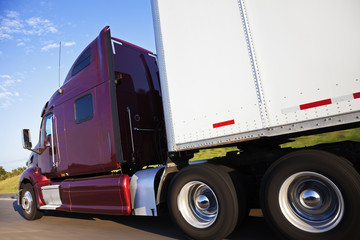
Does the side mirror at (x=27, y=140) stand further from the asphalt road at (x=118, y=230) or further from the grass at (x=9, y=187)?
the grass at (x=9, y=187)

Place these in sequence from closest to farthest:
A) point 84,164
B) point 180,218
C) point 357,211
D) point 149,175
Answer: point 357,211, point 180,218, point 149,175, point 84,164

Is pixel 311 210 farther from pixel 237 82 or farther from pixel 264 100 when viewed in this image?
pixel 237 82

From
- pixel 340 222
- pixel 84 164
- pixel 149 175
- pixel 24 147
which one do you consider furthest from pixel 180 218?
pixel 24 147

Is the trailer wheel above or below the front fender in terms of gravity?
below

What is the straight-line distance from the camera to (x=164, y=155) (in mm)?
5406

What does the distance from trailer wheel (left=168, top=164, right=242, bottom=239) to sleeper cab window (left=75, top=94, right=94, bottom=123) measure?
2395 mm

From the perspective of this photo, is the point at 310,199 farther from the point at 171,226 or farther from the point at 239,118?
the point at 171,226

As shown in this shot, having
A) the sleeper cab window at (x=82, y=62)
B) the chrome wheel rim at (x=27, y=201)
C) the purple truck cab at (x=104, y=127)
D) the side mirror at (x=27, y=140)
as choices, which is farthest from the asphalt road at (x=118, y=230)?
the sleeper cab window at (x=82, y=62)

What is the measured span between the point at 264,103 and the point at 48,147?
17.9 feet

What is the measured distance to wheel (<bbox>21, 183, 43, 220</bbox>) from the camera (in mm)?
6668

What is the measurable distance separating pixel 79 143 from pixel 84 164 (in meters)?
0.44

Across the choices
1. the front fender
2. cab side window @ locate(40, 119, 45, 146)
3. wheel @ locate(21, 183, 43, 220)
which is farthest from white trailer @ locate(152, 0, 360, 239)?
wheel @ locate(21, 183, 43, 220)

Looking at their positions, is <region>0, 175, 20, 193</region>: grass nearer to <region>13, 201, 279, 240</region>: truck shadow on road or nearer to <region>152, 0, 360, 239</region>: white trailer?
<region>13, 201, 279, 240</region>: truck shadow on road

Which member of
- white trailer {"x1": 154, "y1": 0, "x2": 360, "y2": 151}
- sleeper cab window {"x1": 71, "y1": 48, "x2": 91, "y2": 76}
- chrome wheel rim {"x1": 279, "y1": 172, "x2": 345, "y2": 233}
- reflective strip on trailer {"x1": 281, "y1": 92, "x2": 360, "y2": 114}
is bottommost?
chrome wheel rim {"x1": 279, "y1": 172, "x2": 345, "y2": 233}
